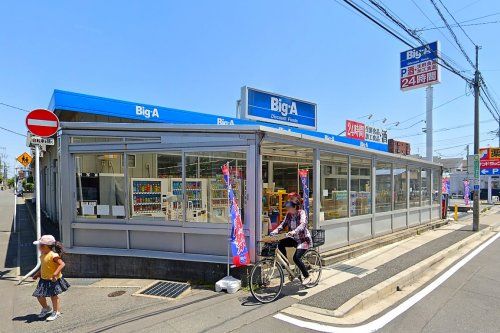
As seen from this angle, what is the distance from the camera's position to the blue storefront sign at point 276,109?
11.7m

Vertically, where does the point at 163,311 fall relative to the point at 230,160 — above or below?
below

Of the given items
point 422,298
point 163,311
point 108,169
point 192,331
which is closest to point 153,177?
point 108,169

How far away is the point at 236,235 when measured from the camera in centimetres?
657

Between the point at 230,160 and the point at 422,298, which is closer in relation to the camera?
the point at 422,298

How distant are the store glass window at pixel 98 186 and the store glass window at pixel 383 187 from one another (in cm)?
753

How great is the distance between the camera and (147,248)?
7730 millimetres

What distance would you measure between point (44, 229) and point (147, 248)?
24.7 feet

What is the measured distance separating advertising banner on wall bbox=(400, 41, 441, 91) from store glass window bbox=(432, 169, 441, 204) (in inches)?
219

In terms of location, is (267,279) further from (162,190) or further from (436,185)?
(436,185)

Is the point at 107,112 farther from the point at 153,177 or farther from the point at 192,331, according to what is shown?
the point at 192,331

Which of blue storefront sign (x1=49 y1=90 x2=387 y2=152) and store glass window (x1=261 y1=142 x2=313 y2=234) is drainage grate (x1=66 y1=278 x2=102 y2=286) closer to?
blue storefront sign (x1=49 y1=90 x2=387 y2=152)

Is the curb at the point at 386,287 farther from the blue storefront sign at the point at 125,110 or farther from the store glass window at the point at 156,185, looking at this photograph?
the store glass window at the point at 156,185

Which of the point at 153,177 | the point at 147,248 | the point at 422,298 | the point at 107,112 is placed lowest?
the point at 422,298

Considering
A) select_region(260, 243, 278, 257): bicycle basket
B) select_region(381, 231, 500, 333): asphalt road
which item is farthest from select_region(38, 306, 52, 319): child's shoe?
select_region(381, 231, 500, 333): asphalt road
